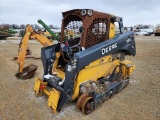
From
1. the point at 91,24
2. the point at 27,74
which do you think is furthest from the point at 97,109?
the point at 27,74

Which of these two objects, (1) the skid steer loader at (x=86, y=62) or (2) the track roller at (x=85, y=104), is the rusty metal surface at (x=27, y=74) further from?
(2) the track roller at (x=85, y=104)

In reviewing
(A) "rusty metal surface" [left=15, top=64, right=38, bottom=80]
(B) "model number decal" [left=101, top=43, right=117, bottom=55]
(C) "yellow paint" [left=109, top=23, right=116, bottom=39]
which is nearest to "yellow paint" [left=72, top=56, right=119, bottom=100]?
(B) "model number decal" [left=101, top=43, right=117, bottom=55]

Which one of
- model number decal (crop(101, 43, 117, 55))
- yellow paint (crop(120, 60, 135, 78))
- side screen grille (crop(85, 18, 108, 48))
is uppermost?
side screen grille (crop(85, 18, 108, 48))

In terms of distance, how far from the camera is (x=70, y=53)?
509 cm

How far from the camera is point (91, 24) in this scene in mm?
4961

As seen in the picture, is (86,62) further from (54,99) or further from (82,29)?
(54,99)

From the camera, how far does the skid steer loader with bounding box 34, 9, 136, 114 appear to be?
15.0 ft

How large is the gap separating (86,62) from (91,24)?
1.04 m

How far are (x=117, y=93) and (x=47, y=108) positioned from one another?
2.11m

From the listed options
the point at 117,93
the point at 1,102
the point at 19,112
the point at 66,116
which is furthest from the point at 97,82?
the point at 1,102

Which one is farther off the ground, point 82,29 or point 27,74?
point 82,29

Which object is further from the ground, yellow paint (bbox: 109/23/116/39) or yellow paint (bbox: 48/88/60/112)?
yellow paint (bbox: 109/23/116/39)

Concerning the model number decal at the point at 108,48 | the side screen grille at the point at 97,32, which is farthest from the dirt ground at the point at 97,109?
the side screen grille at the point at 97,32

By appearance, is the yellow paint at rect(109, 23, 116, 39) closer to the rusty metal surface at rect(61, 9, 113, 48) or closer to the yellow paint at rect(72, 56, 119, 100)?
the rusty metal surface at rect(61, 9, 113, 48)
